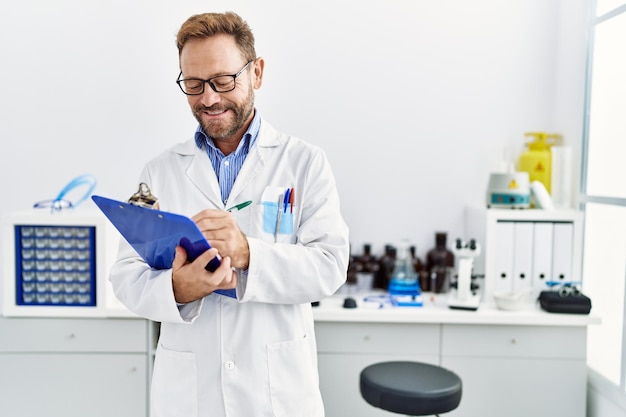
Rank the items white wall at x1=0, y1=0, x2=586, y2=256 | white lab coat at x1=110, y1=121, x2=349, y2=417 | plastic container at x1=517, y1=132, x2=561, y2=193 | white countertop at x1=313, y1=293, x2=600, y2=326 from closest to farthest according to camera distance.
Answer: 1. white lab coat at x1=110, y1=121, x2=349, y2=417
2. white countertop at x1=313, y1=293, x2=600, y2=326
3. plastic container at x1=517, y1=132, x2=561, y2=193
4. white wall at x1=0, y1=0, x2=586, y2=256

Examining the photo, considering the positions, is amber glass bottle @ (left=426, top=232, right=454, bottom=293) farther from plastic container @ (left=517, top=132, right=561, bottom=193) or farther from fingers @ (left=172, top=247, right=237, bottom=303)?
fingers @ (left=172, top=247, right=237, bottom=303)

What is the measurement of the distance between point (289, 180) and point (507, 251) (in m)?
1.37

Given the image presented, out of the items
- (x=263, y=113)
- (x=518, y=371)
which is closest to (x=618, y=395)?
(x=518, y=371)

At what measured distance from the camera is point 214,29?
1.38 m

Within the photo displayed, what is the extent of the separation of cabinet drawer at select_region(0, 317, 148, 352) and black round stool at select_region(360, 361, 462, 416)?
97 cm

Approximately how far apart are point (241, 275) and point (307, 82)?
1713 millimetres

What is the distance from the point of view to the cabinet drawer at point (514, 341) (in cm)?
229

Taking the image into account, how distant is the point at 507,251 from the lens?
8.15 ft

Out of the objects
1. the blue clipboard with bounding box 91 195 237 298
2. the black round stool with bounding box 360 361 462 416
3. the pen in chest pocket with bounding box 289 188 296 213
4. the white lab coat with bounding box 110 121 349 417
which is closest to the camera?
the blue clipboard with bounding box 91 195 237 298

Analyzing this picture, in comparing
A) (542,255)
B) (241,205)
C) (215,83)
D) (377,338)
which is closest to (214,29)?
(215,83)

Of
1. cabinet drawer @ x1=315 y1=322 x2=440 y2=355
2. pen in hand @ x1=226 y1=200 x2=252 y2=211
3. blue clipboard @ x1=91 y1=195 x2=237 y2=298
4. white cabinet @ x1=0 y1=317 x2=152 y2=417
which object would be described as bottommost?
white cabinet @ x1=0 y1=317 x2=152 y2=417

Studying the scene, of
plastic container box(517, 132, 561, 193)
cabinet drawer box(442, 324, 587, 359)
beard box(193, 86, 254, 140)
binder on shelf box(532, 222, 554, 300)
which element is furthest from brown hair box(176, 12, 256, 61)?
plastic container box(517, 132, 561, 193)

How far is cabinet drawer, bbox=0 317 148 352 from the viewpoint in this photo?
2.34m

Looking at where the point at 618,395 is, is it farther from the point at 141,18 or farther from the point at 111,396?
the point at 141,18
